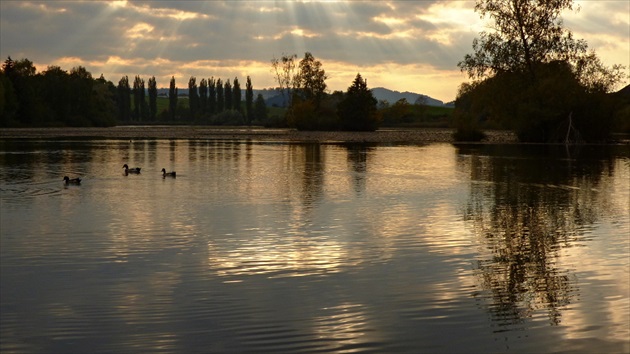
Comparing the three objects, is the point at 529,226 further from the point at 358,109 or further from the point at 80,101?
the point at 80,101

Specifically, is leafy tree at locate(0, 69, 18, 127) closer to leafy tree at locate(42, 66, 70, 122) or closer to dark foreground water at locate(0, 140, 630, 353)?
leafy tree at locate(42, 66, 70, 122)

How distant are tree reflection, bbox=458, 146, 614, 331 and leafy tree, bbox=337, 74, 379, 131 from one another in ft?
268

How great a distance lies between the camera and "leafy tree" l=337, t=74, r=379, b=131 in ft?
435

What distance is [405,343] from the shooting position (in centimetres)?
1138

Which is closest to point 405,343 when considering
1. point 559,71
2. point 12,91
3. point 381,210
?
point 381,210

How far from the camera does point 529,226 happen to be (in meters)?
24.0

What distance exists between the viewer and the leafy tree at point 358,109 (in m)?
133

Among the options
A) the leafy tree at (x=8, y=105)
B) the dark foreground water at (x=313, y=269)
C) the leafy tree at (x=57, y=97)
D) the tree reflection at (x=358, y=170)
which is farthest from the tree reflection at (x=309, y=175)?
the leafy tree at (x=57, y=97)

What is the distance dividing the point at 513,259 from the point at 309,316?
712cm

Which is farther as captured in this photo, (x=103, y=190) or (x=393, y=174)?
(x=393, y=174)

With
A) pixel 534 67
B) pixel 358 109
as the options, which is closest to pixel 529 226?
pixel 534 67

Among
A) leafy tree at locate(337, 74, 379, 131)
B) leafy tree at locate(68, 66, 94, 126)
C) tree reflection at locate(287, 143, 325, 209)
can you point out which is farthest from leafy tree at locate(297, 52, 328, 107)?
tree reflection at locate(287, 143, 325, 209)

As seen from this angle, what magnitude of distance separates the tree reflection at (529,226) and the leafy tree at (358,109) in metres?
81.7

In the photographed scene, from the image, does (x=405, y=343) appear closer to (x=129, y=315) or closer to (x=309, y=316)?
(x=309, y=316)
